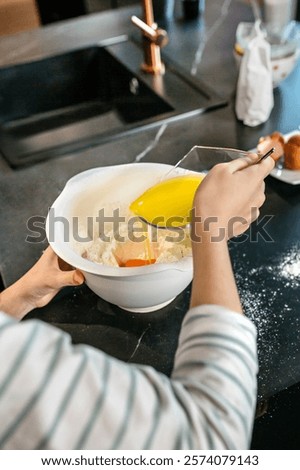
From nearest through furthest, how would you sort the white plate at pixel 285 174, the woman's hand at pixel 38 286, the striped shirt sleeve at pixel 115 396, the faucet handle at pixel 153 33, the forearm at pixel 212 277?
the striped shirt sleeve at pixel 115 396, the forearm at pixel 212 277, the woman's hand at pixel 38 286, the white plate at pixel 285 174, the faucet handle at pixel 153 33

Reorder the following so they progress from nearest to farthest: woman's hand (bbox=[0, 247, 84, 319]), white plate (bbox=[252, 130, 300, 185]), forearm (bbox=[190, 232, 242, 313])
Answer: forearm (bbox=[190, 232, 242, 313]) → woman's hand (bbox=[0, 247, 84, 319]) → white plate (bbox=[252, 130, 300, 185])

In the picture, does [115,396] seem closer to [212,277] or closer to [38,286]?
[212,277]

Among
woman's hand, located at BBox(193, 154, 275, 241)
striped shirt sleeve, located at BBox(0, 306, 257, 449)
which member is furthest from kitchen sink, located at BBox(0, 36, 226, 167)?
striped shirt sleeve, located at BBox(0, 306, 257, 449)

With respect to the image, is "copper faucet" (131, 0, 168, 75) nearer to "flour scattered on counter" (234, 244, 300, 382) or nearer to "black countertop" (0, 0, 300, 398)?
"black countertop" (0, 0, 300, 398)

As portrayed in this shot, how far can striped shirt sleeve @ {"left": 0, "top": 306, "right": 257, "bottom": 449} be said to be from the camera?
55 cm

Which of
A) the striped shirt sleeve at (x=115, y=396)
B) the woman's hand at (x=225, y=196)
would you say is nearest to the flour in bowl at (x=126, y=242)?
the woman's hand at (x=225, y=196)

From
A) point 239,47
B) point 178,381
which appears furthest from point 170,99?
point 178,381

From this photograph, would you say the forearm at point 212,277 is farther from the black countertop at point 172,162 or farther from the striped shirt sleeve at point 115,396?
the black countertop at point 172,162

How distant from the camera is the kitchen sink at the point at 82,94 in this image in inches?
63.6

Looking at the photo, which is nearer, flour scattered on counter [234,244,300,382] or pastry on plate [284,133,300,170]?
flour scattered on counter [234,244,300,382]

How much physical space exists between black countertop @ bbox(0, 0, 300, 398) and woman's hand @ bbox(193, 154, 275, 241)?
243 mm

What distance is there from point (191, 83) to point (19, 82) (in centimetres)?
53

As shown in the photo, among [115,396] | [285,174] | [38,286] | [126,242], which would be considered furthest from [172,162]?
[115,396]

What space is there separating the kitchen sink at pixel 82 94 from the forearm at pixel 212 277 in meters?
0.86
